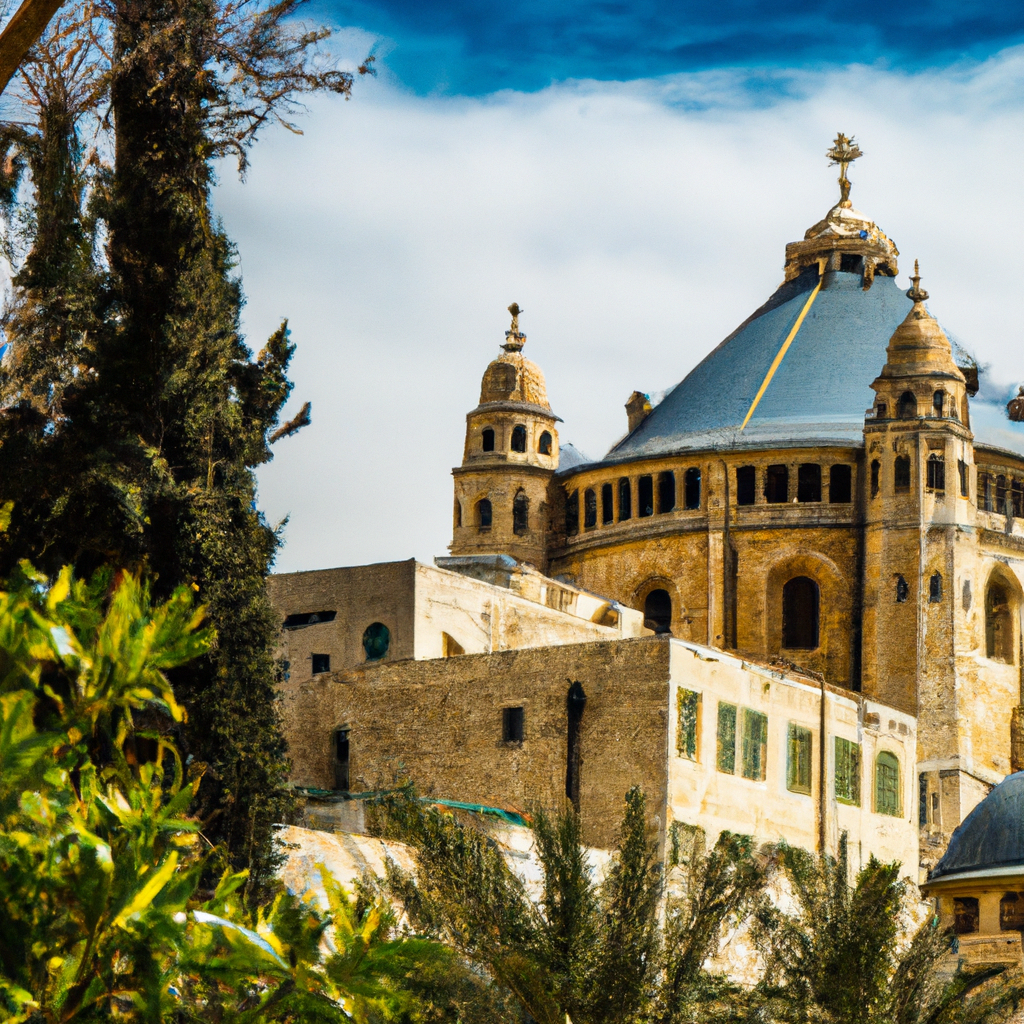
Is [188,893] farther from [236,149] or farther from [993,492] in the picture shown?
[993,492]

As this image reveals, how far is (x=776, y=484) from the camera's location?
54656mm

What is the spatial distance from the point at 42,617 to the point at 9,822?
1536 mm

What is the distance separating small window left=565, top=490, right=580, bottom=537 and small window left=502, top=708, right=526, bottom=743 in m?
22.1

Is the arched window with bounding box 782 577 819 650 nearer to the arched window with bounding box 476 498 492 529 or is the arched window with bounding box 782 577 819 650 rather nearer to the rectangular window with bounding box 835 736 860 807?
the arched window with bounding box 476 498 492 529

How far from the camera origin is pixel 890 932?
2395cm

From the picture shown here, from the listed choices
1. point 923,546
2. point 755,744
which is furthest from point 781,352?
point 755,744

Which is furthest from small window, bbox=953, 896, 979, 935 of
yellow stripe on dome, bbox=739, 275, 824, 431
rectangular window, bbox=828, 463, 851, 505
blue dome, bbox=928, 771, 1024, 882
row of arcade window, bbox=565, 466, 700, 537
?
yellow stripe on dome, bbox=739, 275, 824, 431

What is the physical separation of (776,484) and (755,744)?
19378mm

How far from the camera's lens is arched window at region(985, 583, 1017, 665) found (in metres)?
52.7

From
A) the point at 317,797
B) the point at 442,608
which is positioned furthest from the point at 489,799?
the point at 442,608

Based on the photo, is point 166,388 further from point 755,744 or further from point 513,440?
point 513,440

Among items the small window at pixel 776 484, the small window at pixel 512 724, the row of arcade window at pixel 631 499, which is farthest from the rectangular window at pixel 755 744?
the row of arcade window at pixel 631 499

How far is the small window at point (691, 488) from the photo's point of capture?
55031mm

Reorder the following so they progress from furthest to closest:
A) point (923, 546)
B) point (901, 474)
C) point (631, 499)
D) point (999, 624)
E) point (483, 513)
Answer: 1. point (483, 513)
2. point (631, 499)
3. point (999, 624)
4. point (901, 474)
5. point (923, 546)
